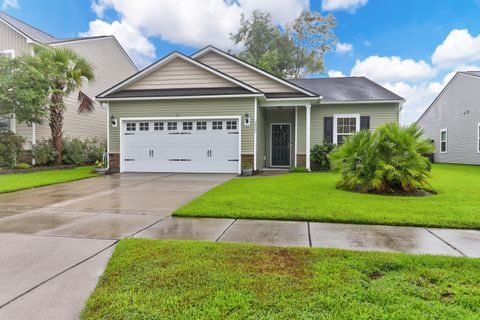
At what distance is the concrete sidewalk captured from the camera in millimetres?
3566

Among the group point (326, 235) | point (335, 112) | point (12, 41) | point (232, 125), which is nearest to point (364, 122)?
point (335, 112)

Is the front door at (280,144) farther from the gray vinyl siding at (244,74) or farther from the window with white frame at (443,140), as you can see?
the window with white frame at (443,140)

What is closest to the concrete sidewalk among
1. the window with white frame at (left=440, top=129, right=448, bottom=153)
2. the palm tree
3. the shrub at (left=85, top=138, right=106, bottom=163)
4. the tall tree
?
the palm tree

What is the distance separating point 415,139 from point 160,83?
10.3m

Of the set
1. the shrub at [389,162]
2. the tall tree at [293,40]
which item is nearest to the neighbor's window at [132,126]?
the shrub at [389,162]

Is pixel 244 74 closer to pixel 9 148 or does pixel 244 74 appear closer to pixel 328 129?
pixel 328 129

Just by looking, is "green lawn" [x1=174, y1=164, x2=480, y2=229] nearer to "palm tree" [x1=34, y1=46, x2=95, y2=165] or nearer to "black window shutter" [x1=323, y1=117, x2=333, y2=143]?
"black window shutter" [x1=323, y1=117, x2=333, y2=143]

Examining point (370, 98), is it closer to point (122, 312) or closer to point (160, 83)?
point (160, 83)

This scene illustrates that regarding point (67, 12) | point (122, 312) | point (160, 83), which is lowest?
point (122, 312)

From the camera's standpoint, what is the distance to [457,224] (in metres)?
4.43

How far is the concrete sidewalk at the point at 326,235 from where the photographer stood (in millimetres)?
3566

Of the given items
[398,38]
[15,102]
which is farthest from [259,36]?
[15,102]

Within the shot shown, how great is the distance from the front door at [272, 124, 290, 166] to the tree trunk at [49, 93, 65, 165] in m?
10.5

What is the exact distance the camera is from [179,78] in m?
13.0
